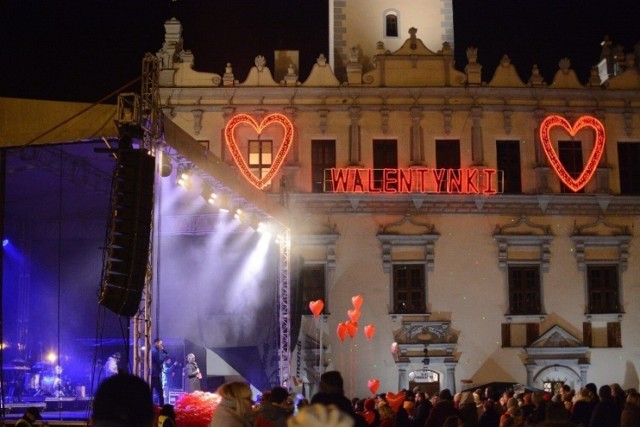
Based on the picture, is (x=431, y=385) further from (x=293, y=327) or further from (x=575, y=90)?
(x=575, y=90)

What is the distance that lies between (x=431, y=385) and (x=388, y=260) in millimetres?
3877

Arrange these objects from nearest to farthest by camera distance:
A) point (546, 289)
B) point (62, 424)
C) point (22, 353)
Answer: point (62, 424), point (22, 353), point (546, 289)

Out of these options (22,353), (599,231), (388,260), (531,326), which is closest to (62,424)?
(22,353)

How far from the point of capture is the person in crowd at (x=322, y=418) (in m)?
3.58

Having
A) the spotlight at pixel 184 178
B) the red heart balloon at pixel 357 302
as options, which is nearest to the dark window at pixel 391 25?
the red heart balloon at pixel 357 302

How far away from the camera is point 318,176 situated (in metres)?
27.7

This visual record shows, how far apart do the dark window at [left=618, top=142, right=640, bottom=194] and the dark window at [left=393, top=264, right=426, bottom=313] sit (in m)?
6.90

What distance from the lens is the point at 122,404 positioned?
3.52 m

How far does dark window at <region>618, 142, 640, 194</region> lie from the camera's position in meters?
28.1

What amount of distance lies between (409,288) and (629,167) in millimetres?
7938

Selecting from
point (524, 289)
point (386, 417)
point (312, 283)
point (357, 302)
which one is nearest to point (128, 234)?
point (386, 417)

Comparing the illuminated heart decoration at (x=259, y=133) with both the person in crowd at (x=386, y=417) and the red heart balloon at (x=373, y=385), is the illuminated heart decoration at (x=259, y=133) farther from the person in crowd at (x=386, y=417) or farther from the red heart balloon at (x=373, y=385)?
the person in crowd at (x=386, y=417)

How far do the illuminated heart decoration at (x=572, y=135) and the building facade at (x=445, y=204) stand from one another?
4 centimetres

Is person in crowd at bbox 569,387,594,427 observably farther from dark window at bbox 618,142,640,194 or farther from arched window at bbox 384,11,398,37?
arched window at bbox 384,11,398,37
